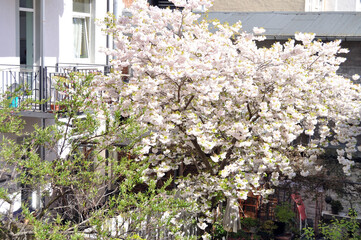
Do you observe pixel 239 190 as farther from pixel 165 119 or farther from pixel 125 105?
pixel 125 105

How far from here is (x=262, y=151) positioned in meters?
9.82

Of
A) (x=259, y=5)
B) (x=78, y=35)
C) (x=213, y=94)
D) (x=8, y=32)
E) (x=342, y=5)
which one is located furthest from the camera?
(x=342, y=5)

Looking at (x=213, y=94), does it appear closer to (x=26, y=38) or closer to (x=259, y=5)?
(x=26, y=38)

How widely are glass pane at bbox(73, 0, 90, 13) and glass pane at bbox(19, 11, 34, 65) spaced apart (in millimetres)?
1676

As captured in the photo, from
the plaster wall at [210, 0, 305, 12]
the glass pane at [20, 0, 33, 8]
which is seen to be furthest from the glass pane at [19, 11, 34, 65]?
the plaster wall at [210, 0, 305, 12]

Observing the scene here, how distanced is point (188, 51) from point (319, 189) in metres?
4.42

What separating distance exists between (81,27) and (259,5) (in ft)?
32.0

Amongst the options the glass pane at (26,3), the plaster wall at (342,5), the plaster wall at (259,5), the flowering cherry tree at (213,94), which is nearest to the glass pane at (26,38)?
the glass pane at (26,3)

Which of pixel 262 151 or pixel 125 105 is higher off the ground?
pixel 125 105

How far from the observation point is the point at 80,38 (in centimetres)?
1399

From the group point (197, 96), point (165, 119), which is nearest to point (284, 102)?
point (197, 96)

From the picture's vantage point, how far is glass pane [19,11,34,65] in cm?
1202

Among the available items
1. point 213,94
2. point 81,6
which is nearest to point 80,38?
point 81,6

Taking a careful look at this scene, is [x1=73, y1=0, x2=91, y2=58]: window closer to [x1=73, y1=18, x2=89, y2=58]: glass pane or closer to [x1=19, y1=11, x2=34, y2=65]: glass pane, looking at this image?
[x1=73, y1=18, x2=89, y2=58]: glass pane
